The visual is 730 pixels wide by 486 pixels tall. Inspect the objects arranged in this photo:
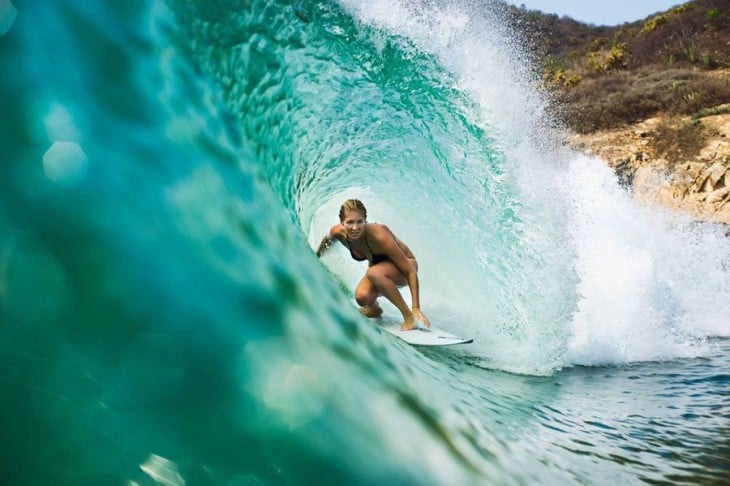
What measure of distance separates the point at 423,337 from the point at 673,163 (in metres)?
16.5

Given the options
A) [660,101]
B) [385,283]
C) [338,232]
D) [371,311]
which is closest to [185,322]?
[385,283]

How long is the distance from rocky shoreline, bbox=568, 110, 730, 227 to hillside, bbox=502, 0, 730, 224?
3 cm

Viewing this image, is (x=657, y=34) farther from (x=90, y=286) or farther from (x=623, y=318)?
(x=90, y=286)

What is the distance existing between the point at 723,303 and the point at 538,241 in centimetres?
446

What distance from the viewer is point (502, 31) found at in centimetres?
548

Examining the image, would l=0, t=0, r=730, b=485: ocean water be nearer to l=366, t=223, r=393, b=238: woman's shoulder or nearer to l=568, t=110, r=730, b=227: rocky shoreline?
l=366, t=223, r=393, b=238: woman's shoulder

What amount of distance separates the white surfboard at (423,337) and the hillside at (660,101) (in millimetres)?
9021

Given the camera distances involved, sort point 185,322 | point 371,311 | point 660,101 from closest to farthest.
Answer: point 185,322 → point 371,311 → point 660,101

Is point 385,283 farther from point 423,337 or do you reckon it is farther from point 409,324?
point 423,337

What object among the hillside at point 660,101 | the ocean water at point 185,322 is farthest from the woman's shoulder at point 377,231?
the hillside at point 660,101

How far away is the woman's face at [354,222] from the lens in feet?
12.6

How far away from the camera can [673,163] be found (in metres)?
16.5

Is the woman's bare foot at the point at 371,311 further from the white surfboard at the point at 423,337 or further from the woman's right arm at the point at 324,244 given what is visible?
the woman's right arm at the point at 324,244

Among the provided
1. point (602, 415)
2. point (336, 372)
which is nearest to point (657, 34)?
point (602, 415)
